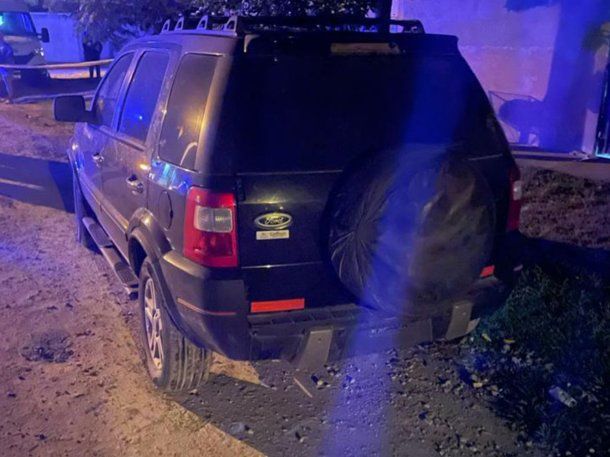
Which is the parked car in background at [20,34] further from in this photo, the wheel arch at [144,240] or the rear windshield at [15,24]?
the wheel arch at [144,240]

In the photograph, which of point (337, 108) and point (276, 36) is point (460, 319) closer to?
point (337, 108)

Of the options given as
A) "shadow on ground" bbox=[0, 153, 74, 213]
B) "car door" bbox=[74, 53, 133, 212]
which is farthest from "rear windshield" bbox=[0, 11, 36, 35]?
"car door" bbox=[74, 53, 133, 212]

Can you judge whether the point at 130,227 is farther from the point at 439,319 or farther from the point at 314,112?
the point at 439,319

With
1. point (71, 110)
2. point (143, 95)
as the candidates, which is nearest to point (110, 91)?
point (71, 110)

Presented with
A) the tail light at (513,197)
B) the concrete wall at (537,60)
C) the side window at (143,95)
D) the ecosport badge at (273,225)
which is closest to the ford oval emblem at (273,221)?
the ecosport badge at (273,225)

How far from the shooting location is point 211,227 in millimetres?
2945

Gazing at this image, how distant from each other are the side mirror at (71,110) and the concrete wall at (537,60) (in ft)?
27.3

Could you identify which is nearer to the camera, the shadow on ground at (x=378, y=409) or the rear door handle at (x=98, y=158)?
the shadow on ground at (x=378, y=409)

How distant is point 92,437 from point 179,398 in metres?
0.54

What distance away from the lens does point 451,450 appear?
329 cm

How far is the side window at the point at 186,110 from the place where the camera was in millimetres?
3086

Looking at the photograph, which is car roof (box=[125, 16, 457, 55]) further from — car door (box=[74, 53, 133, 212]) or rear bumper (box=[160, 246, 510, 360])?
rear bumper (box=[160, 246, 510, 360])

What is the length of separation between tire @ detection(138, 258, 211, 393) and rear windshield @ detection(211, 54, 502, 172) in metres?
0.97

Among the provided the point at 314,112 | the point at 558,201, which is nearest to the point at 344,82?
the point at 314,112
